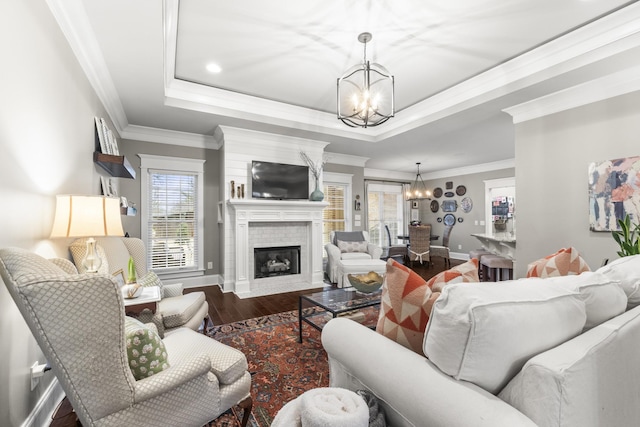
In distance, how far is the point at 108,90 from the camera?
10.3ft

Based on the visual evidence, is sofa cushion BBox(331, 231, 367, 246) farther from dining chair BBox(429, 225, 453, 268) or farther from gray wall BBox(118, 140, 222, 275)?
dining chair BBox(429, 225, 453, 268)

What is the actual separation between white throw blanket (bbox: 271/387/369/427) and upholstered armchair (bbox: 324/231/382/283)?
13.8 feet

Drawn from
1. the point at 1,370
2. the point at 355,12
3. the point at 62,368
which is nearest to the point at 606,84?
the point at 355,12

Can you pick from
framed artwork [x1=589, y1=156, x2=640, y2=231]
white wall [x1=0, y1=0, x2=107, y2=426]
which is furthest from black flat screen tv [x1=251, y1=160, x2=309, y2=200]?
framed artwork [x1=589, y1=156, x2=640, y2=231]

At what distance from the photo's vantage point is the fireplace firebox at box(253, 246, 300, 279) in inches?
192

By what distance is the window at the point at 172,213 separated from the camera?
4613mm

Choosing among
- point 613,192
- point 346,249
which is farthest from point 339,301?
point 613,192

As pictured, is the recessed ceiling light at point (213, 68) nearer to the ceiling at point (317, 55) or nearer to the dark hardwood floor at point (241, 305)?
the ceiling at point (317, 55)

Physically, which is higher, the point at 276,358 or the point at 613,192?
the point at 613,192

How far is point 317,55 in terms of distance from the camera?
120 inches

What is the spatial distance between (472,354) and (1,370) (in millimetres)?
1978

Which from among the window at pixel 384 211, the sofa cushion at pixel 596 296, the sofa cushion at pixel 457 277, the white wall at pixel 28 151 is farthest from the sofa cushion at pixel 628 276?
the window at pixel 384 211

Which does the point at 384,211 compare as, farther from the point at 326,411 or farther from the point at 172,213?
the point at 326,411

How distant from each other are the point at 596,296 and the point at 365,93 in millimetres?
2327
